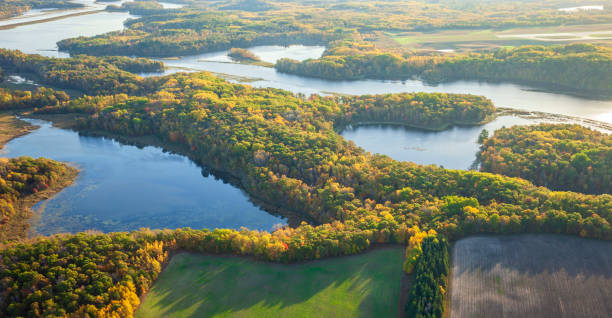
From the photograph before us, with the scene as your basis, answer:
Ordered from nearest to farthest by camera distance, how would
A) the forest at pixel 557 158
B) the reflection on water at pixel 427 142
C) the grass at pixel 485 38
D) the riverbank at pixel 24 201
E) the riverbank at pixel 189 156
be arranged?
1. the riverbank at pixel 24 201
2. the riverbank at pixel 189 156
3. the forest at pixel 557 158
4. the reflection on water at pixel 427 142
5. the grass at pixel 485 38

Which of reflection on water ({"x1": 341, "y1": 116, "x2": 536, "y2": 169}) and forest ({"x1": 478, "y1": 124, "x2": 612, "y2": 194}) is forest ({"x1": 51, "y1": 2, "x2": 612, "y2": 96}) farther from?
forest ({"x1": 478, "y1": 124, "x2": 612, "y2": 194})

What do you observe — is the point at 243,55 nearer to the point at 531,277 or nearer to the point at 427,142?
the point at 427,142

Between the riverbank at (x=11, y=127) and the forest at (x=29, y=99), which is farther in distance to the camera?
the forest at (x=29, y=99)

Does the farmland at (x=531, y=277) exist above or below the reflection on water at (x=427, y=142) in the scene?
below

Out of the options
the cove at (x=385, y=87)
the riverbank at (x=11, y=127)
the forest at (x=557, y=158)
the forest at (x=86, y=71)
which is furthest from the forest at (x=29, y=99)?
the forest at (x=557, y=158)

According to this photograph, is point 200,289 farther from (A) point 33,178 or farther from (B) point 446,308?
(A) point 33,178

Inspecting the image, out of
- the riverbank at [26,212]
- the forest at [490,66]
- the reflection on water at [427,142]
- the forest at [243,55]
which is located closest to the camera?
the riverbank at [26,212]

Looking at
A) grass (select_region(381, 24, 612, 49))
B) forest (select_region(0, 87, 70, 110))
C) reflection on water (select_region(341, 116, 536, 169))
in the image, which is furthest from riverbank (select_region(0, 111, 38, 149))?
grass (select_region(381, 24, 612, 49))

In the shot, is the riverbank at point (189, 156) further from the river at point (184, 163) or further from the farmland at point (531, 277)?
the farmland at point (531, 277)
